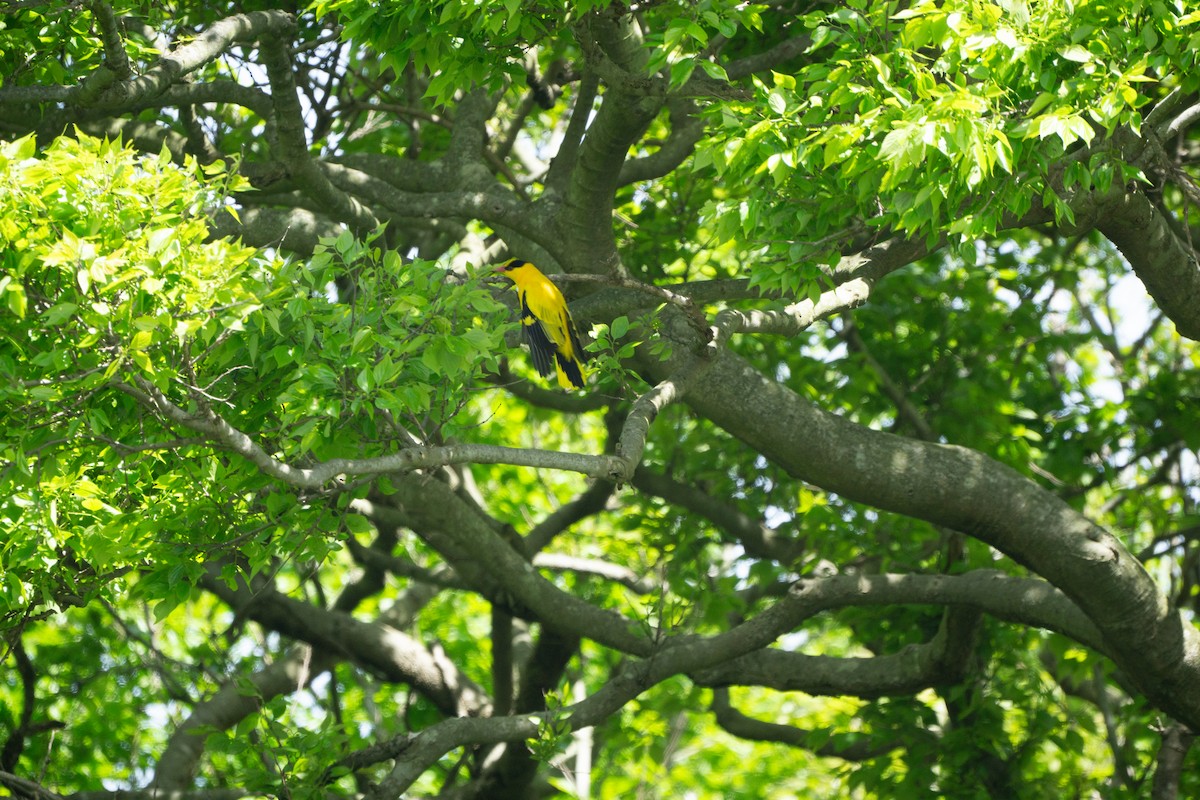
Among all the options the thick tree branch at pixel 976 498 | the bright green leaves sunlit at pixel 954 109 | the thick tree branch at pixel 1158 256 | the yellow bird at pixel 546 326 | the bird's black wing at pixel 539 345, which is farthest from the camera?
the bird's black wing at pixel 539 345

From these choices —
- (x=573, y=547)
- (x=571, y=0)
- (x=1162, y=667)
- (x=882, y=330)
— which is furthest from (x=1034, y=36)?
(x=573, y=547)

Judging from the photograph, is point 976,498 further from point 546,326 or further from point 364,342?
point 364,342

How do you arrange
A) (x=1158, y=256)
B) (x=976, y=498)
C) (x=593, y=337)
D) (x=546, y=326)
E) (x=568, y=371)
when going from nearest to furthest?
(x=1158, y=256), (x=976, y=498), (x=593, y=337), (x=546, y=326), (x=568, y=371)

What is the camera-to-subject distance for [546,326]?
240 inches

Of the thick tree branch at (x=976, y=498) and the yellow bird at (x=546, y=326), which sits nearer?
the thick tree branch at (x=976, y=498)

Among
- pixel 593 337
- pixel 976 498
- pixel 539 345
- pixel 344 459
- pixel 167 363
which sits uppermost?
pixel 539 345

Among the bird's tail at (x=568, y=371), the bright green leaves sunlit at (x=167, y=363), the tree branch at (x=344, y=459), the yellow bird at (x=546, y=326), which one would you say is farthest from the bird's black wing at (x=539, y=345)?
the tree branch at (x=344, y=459)

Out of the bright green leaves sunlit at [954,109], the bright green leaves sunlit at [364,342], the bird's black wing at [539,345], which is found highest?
the bird's black wing at [539,345]

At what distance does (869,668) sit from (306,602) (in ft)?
11.6

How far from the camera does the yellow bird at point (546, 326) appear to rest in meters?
5.81

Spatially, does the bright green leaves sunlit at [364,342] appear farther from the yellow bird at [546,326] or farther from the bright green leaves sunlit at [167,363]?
the yellow bird at [546,326]

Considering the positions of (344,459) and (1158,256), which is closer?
(344,459)

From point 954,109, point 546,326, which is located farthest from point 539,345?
point 954,109

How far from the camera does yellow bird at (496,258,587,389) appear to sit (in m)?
5.81
